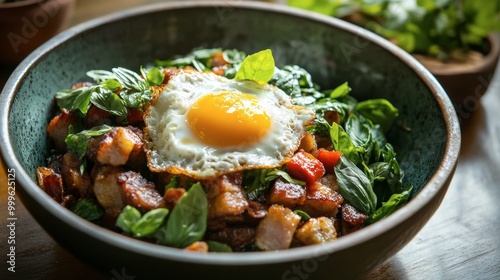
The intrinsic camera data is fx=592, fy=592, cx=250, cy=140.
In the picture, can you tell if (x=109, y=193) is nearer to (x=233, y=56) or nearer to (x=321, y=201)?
(x=321, y=201)

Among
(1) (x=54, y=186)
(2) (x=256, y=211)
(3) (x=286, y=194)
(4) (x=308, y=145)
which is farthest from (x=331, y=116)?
(1) (x=54, y=186)

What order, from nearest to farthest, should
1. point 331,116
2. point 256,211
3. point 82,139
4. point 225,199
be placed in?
point 225,199 < point 256,211 < point 82,139 < point 331,116

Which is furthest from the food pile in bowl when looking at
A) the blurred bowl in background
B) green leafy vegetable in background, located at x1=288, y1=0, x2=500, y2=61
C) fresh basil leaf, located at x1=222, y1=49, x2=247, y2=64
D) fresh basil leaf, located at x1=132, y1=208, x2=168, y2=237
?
green leafy vegetable in background, located at x1=288, y1=0, x2=500, y2=61

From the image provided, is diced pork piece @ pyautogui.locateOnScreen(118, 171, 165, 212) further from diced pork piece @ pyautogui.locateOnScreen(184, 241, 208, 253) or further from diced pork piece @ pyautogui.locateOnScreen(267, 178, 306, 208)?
diced pork piece @ pyautogui.locateOnScreen(267, 178, 306, 208)

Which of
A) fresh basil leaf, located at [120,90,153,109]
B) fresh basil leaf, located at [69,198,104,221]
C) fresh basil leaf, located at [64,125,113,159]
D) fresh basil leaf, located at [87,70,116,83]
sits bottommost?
fresh basil leaf, located at [69,198,104,221]

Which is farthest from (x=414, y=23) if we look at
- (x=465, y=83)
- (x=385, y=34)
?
(x=465, y=83)

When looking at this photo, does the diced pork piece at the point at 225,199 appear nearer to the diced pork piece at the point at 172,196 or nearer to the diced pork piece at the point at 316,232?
the diced pork piece at the point at 172,196

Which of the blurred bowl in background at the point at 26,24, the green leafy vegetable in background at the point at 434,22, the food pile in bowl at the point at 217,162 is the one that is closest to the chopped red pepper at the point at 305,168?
the food pile in bowl at the point at 217,162
